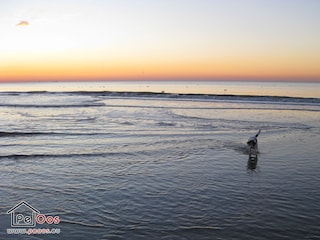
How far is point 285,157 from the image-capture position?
1159 centimetres

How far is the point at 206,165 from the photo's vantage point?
10625mm

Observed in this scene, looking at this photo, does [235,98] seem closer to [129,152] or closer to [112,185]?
[129,152]

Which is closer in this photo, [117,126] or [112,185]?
[112,185]

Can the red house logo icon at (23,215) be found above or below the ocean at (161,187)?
below

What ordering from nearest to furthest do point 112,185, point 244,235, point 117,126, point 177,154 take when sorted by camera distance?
point 244,235
point 112,185
point 177,154
point 117,126

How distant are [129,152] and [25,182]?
4.92 metres

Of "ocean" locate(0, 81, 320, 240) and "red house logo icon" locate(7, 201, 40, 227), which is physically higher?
"ocean" locate(0, 81, 320, 240)

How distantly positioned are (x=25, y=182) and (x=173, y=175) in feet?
15.2

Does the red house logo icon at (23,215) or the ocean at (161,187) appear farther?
the red house logo icon at (23,215)

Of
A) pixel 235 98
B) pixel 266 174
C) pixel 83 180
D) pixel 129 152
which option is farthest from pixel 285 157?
pixel 235 98

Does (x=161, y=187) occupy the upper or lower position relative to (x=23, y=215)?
upper

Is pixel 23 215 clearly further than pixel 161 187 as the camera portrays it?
No

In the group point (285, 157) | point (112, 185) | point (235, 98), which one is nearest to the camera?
point (112, 185)

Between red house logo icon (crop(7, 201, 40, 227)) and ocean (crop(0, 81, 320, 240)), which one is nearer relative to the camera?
ocean (crop(0, 81, 320, 240))
